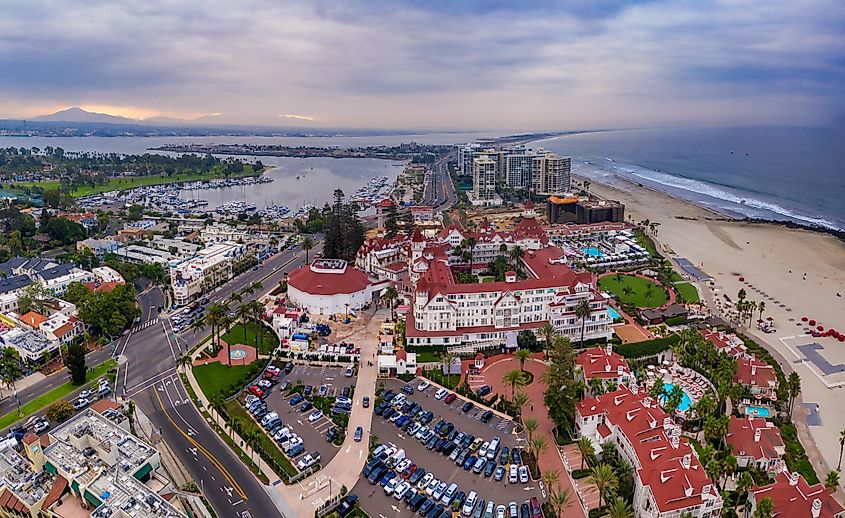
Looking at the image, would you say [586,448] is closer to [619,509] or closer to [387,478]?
[619,509]

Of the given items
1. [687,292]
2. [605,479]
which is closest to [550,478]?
[605,479]

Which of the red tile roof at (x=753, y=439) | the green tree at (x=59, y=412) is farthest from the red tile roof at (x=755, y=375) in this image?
the green tree at (x=59, y=412)

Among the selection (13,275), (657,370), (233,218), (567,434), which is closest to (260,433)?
(567,434)

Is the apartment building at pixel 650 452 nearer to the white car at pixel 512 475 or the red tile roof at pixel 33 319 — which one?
the white car at pixel 512 475

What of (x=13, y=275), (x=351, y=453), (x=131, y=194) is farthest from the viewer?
(x=131, y=194)

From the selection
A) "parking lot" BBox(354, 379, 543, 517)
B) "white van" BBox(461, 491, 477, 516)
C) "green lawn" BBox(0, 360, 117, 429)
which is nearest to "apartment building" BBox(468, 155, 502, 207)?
"parking lot" BBox(354, 379, 543, 517)

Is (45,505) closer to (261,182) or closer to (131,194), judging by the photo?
(131,194)
